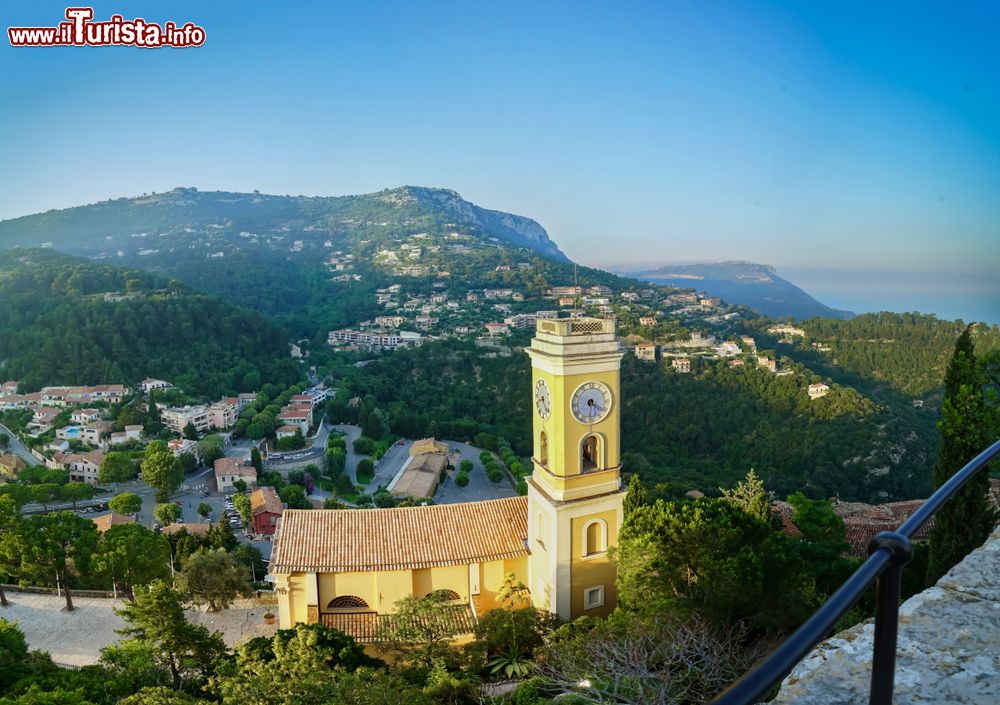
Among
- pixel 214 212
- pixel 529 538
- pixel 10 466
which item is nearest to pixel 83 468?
pixel 10 466

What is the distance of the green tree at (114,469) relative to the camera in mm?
37375

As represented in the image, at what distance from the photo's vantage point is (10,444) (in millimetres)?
45188

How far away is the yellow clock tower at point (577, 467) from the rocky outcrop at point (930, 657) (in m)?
9.16

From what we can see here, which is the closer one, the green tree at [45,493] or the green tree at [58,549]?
the green tree at [58,549]

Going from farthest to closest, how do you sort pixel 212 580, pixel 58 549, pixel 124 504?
pixel 124 504
pixel 58 549
pixel 212 580

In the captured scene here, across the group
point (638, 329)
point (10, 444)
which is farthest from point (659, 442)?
point (10, 444)

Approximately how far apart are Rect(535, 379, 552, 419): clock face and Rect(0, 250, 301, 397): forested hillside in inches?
1974

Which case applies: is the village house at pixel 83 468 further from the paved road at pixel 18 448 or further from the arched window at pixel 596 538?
the arched window at pixel 596 538

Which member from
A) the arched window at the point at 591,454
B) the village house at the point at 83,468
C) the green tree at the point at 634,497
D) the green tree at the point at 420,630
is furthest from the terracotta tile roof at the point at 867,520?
the village house at the point at 83,468

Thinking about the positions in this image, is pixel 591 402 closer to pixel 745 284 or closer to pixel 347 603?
pixel 347 603

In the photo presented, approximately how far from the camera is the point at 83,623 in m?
17.2

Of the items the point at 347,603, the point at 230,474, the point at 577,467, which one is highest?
the point at 577,467

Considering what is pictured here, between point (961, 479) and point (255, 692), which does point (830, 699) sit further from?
point (255, 692)

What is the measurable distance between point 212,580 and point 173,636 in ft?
15.9
